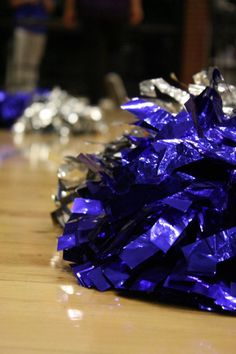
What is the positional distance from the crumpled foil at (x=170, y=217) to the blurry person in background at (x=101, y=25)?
2.78m

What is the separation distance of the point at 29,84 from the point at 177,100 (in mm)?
2617

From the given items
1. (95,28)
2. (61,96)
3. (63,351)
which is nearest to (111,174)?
(63,351)

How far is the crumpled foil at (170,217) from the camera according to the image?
0.62m

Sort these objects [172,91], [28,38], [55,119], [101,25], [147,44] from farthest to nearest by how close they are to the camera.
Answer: [147,44] < [101,25] < [28,38] < [55,119] < [172,91]

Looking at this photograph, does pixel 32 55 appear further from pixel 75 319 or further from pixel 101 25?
pixel 75 319

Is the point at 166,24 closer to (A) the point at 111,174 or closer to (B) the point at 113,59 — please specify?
(B) the point at 113,59

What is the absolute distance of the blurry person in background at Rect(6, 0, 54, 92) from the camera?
120 inches

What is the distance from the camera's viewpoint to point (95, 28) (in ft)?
12.2

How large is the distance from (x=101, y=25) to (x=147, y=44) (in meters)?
1.37

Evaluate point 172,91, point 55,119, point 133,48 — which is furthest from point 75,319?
point 133,48

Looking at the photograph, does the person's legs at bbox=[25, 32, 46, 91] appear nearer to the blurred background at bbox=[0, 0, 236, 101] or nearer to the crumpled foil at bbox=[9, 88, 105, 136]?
the crumpled foil at bbox=[9, 88, 105, 136]

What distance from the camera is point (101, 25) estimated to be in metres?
3.68

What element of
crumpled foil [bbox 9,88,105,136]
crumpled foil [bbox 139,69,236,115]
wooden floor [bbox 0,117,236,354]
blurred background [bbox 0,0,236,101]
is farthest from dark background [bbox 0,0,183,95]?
wooden floor [bbox 0,117,236,354]

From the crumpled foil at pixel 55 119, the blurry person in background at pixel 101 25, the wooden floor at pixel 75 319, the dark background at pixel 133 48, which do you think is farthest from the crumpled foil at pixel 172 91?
the dark background at pixel 133 48
